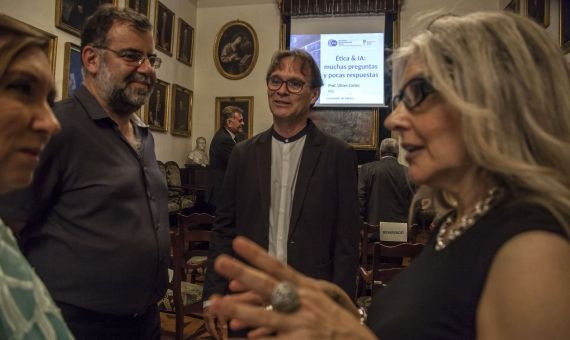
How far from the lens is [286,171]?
2.32 m

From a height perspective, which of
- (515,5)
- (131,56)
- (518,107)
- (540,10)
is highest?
(515,5)

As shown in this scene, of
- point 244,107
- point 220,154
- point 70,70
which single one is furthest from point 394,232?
point 244,107

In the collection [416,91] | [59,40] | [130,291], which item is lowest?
[130,291]

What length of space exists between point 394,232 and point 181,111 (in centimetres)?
768

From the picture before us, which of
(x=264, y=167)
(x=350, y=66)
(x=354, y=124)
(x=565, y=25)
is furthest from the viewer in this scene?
(x=354, y=124)

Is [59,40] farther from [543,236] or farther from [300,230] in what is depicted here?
[543,236]

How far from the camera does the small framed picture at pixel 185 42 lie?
10445 mm

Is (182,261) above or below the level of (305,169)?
below

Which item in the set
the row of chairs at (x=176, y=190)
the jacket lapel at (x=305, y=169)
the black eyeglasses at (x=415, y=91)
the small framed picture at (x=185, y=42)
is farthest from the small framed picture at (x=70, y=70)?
the black eyeglasses at (x=415, y=91)

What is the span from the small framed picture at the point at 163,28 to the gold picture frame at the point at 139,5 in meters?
0.39

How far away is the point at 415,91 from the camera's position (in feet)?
3.81

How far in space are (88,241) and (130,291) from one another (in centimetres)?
26

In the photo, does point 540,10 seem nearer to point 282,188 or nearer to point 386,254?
point 386,254

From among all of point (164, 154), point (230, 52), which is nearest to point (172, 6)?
point (230, 52)
